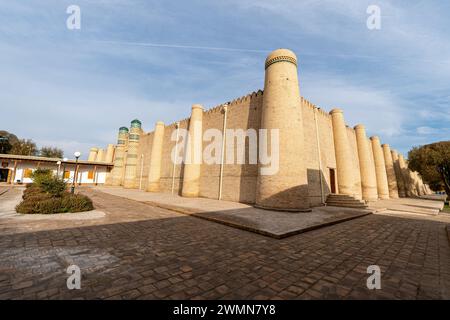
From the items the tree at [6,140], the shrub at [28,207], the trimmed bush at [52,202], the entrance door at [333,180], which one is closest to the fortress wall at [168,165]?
the trimmed bush at [52,202]

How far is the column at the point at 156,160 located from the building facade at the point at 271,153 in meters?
0.12

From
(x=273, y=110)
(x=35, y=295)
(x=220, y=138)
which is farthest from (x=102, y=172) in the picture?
(x=35, y=295)

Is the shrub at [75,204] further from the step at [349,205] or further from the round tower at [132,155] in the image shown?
the round tower at [132,155]

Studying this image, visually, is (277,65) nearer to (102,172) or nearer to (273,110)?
(273,110)

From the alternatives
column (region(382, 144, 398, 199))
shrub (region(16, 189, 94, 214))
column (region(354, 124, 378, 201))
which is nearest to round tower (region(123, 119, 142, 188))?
shrub (region(16, 189, 94, 214))

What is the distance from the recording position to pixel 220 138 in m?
17.1

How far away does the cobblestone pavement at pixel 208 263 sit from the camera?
2.83 metres

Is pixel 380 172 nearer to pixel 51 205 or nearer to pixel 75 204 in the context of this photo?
pixel 75 204

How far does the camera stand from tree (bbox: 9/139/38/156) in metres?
41.2

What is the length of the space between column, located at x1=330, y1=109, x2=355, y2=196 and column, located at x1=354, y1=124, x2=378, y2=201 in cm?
484

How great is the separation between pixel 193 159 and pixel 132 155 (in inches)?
688

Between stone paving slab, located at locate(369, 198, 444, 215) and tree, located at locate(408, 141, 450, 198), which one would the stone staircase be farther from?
tree, located at locate(408, 141, 450, 198)
